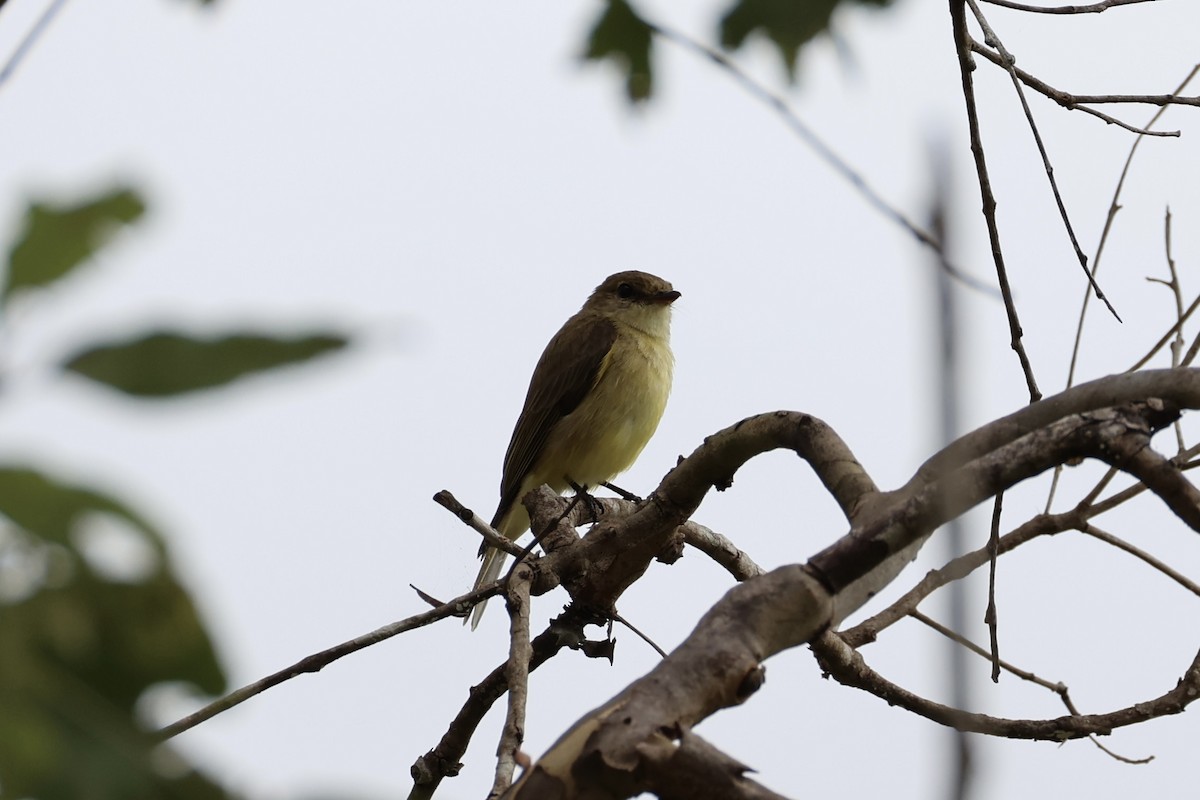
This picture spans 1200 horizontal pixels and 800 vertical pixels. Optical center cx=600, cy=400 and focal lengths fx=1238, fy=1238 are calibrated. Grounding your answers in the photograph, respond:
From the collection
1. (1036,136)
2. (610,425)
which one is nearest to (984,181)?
(1036,136)

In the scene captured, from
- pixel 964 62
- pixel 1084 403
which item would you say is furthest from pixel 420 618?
pixel 964 62

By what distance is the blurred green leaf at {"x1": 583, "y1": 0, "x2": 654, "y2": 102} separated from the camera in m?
2.71

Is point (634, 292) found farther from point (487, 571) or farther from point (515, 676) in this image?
point (515, 676)

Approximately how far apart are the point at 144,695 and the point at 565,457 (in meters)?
6.38

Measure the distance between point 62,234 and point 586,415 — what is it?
20.9ft

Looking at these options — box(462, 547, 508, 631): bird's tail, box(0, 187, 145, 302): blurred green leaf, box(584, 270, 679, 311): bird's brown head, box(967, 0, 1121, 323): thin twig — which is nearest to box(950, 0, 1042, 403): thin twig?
box(967, 0, 1121, 323): thin twig

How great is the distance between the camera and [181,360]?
98 centimetres

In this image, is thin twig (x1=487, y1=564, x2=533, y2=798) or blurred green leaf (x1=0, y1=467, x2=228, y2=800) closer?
blurred green leaf (x1=0, y1=467, x2=228, y2=800)

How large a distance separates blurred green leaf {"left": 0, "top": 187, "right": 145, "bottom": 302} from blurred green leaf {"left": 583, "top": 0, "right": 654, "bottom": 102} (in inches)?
60.8

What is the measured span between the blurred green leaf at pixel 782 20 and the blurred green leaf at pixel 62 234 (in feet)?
4.58

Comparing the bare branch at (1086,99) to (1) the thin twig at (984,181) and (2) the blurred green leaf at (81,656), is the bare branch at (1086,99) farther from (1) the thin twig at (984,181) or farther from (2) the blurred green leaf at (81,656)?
(2) the blurred green leaf at (81,656)

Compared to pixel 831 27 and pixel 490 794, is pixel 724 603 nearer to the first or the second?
pixel 490 794

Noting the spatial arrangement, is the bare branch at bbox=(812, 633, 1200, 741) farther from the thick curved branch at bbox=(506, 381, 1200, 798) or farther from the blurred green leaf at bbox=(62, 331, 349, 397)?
the blurred green leaf at bbox=(62, 331, 349, 397)

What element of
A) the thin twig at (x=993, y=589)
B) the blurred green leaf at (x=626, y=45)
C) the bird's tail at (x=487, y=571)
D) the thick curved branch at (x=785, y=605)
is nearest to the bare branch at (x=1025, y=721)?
the thin twig at (x=993, y=589)
